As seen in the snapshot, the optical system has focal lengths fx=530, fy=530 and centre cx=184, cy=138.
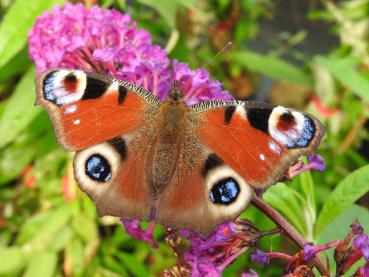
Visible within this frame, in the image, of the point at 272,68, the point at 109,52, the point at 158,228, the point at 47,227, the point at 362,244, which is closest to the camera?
the point at 362,244

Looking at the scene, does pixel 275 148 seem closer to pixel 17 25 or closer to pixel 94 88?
pixel 94 88

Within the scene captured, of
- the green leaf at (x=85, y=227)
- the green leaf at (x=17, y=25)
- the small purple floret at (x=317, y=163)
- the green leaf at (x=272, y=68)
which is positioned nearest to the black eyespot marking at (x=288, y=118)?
the small purple floret at (x=317, y=163)

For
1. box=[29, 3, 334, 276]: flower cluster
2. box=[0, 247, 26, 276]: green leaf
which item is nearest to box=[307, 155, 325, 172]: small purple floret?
box=[29, 3, 334, 276]: flower cluster

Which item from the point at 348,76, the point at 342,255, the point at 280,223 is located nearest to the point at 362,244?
the point at 342,255

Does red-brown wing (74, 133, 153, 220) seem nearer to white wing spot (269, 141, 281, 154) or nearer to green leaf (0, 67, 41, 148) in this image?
white wing spot (269, 141, 281, 154)

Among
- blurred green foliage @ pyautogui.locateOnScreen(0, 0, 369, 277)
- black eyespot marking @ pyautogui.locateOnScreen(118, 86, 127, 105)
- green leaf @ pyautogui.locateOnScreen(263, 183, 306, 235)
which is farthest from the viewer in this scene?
blurred green foliage @ pyautogui.locateOnScreen(0, 0, 369, 277)

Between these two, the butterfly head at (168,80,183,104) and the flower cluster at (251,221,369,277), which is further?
the butterfly head at (168,80,183,104)
